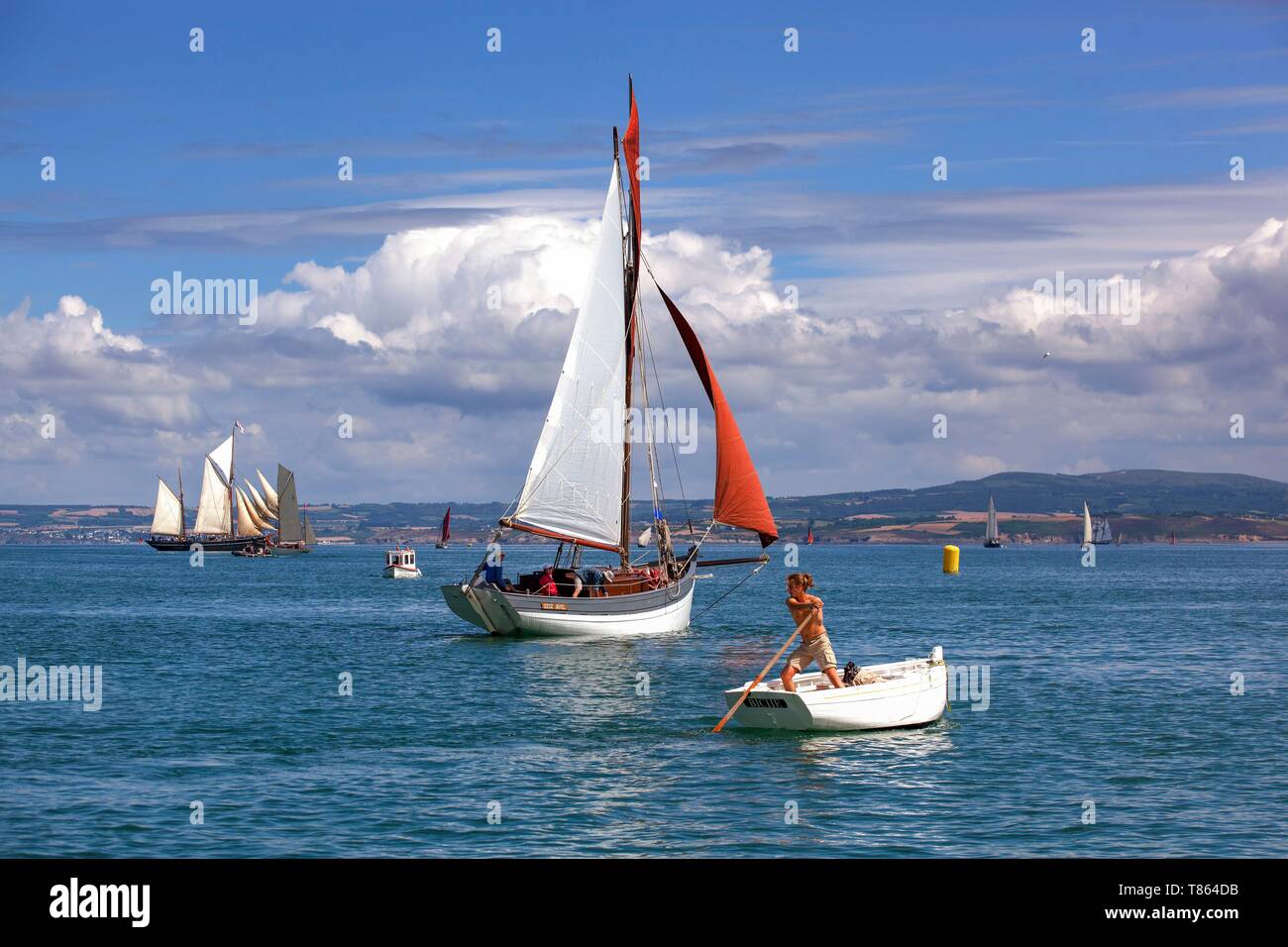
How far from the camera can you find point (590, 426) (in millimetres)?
59406

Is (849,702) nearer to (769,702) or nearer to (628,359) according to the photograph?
(769,702)

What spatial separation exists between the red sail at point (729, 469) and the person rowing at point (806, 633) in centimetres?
2797

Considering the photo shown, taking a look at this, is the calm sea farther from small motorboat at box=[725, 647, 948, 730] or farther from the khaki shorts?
the khaki shorts

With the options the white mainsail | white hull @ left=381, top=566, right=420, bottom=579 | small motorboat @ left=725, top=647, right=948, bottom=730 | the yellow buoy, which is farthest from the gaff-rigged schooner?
the yellow buoy

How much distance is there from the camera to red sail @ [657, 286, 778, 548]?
60344 mm

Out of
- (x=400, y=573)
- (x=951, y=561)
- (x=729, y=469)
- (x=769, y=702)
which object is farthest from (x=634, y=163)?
(x=951, y=561)

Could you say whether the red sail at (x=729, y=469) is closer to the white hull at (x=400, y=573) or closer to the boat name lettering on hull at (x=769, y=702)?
the boat name lettering on hull at (x=769, y=702)

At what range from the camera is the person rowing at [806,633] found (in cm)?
3055

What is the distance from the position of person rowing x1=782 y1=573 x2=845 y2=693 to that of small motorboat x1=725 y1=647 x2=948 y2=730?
1.36ft

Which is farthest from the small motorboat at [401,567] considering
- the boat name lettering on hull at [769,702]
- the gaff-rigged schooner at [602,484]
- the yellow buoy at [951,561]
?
the boat name lettering on hull at [769,702]
